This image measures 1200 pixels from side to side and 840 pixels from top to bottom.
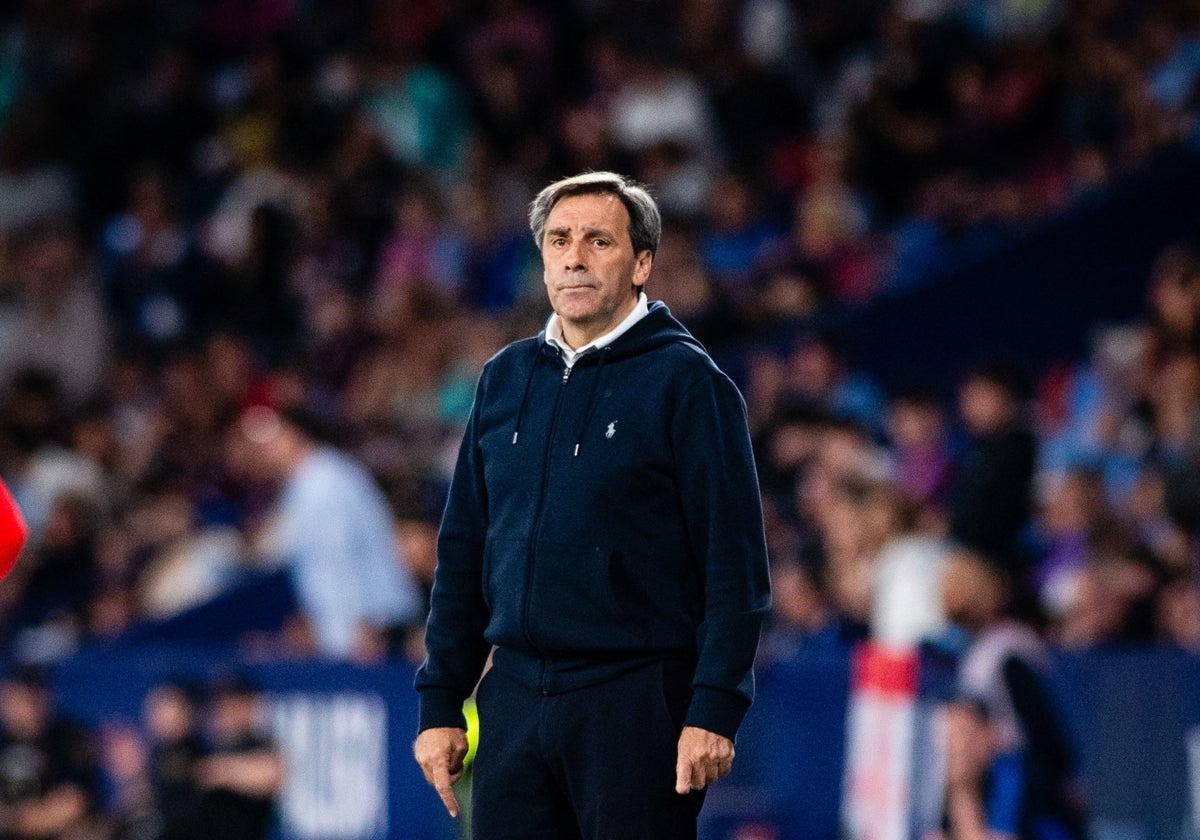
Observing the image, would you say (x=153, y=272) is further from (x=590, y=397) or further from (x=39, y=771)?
(x=590, y=397)

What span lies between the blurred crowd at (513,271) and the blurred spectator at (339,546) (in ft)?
0.08

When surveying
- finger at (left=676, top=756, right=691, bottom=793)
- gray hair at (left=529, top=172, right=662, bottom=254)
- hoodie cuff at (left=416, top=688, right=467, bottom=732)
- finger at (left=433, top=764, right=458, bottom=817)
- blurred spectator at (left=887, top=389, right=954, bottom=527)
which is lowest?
finger at (left=433, top=764, right=458, bottom=817)

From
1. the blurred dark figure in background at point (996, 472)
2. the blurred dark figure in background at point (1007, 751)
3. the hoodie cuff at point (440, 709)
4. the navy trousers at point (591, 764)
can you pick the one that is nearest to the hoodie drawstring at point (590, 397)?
the navy trousers at point (591, 764)

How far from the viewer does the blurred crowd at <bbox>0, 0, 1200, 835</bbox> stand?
883 cm

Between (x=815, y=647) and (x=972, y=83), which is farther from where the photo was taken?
(x=972, y=83)

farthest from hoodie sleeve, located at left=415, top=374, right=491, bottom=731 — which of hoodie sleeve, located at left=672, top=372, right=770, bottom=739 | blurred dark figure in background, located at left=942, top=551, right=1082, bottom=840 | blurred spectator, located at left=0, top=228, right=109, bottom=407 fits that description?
blurred spectator, located at left=0, top=228, right=109, bottom=407

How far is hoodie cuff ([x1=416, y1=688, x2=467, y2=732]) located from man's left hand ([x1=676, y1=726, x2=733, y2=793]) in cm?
56

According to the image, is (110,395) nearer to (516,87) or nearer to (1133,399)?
(516,87)

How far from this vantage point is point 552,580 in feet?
13.4

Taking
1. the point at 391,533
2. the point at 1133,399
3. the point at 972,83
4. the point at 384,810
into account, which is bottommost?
the point at 384,810

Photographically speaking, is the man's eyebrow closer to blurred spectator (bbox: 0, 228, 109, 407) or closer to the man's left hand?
the man's left hand

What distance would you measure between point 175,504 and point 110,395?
1984 mm

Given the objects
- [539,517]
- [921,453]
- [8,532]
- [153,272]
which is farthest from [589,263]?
[153,272]

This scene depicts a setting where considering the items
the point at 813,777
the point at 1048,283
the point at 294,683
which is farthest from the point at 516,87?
the point at 813,777
